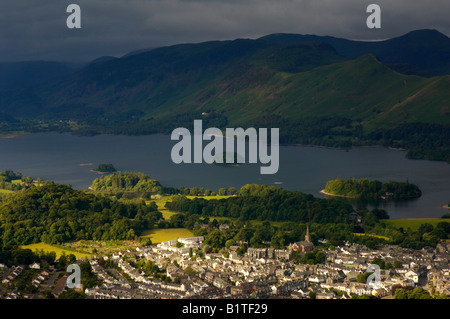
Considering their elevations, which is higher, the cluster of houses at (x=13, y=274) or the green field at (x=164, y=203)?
the green field at (x=164, y=203)

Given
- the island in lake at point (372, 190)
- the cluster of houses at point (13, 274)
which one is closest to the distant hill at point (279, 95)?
the island in lake at point (372, 190)

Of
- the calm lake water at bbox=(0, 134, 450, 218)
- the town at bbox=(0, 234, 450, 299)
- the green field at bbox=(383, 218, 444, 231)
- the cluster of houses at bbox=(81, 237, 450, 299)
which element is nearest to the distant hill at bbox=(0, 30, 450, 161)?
the calm lake water at bbox=(0, 134, 450, 218)

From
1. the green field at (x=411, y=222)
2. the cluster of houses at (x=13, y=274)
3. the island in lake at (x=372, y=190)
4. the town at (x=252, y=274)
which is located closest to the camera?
the town at (x=252, y=274)

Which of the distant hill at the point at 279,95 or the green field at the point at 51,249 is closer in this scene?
the green field at the point at 51,249

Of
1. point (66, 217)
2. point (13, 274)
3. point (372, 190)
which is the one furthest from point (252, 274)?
point (372, 190)

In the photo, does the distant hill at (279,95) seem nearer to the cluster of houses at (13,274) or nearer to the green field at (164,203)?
the green field at (164,203)

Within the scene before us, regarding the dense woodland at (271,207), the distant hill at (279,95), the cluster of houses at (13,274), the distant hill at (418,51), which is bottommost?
the cluster of houses at (13,274)

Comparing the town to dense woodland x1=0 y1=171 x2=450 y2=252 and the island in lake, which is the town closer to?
dense woodland x1=0 y1=171 x2=450 y2=252
